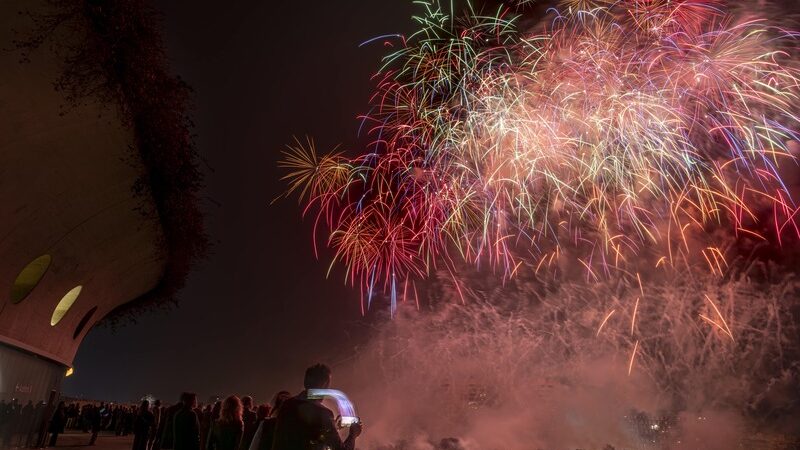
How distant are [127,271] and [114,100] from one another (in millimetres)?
9436

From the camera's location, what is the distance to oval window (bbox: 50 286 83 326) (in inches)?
613

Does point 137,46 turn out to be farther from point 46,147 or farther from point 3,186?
point 3,186

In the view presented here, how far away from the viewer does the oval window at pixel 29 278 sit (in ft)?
40.1

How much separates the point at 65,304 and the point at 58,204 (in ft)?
19.8

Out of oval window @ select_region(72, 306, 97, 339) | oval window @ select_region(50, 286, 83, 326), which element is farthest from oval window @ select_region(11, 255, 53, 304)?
oval window @ select_region(72, 306, 97, 339)

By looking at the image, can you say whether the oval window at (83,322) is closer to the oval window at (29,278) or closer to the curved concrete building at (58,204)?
the curved concrete building at (58,204)

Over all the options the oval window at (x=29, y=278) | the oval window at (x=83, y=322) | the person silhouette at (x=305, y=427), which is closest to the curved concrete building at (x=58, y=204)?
the oval window at (x=29, y=278)

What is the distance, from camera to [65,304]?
1603cm

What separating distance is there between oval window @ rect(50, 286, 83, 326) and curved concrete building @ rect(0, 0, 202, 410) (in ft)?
0.15

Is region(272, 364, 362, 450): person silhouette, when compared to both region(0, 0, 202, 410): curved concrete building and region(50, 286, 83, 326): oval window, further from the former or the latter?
region(50, 286, 83, 326): oval window

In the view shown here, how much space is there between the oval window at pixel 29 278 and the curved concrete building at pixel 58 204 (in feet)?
0.09

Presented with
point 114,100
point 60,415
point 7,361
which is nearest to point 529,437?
point 60,415

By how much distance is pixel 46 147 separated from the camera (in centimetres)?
942

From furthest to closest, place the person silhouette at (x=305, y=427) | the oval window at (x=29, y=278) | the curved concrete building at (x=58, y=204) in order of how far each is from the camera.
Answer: the oval window at (x=29, y=278) → the curved concrete building at (x=58, y=204) → the person silhouette at (x=305, y=427)
